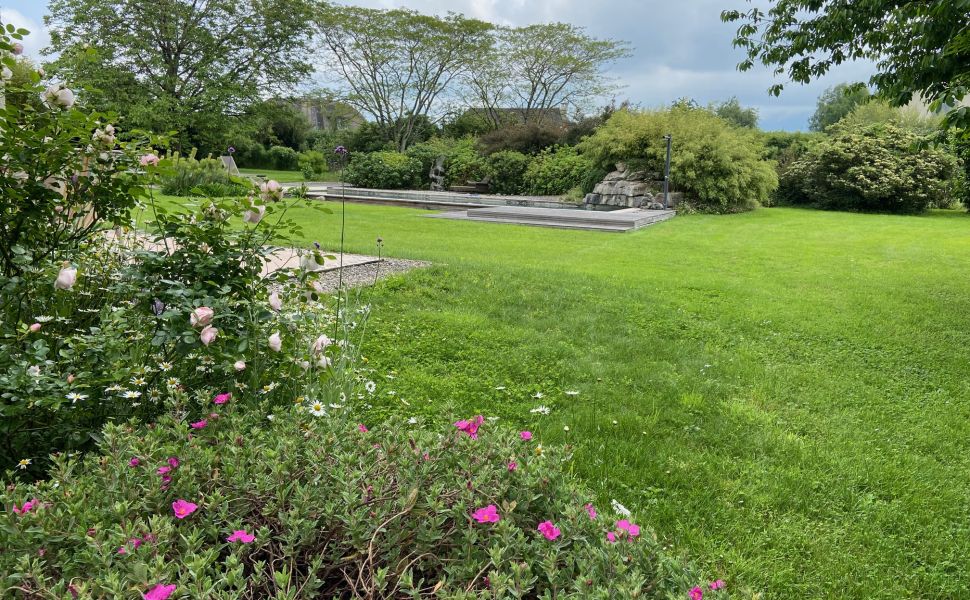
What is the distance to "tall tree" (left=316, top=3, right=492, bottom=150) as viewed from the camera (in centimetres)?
2556

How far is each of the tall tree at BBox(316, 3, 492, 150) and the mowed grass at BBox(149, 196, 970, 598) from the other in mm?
21914

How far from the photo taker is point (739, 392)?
3.13 m

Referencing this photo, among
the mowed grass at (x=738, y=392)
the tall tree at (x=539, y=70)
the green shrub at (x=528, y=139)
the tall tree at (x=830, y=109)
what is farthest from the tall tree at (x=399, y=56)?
the tall tree at (x=830, y=109)

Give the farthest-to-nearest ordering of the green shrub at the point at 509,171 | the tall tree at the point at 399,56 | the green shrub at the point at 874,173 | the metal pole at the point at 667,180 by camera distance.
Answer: the tall tree at the point at 399,56
the green shrub at the point at 509,171
the green shrub at the point at 874,173
the metal pole at the point at 667,180

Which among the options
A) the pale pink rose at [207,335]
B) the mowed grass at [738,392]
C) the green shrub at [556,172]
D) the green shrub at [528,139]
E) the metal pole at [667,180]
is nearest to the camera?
the pale pink rose at [207,335]

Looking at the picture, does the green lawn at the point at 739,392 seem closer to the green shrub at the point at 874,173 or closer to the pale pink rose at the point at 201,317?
the pale pink rose at the point at 201,317

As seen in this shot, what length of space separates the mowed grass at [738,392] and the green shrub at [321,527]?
1.42 ft

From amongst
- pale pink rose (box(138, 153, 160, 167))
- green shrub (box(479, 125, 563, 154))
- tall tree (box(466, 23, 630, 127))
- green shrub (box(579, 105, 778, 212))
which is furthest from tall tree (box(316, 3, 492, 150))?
pale pink rose (box(138, 153, 160, 167))

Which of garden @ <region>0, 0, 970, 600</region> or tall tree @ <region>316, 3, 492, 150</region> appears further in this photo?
tall tree @ <region>316, 3, 492, 150</region>

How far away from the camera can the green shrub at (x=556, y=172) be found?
1697 centimetres

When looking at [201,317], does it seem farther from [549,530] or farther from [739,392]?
[739,392]

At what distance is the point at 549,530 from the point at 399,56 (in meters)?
28.6

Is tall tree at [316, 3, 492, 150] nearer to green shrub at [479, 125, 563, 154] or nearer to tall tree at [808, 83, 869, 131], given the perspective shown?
green shrub at [479, 125, 563, 154]

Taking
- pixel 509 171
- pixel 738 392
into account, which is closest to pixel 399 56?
pixel 509 171
